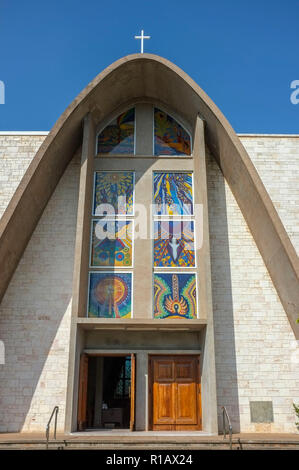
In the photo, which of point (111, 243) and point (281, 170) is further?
point (281, 170)

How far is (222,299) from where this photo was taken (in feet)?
34.9

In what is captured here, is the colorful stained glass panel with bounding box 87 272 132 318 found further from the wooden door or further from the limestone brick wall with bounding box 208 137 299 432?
the limestone brick wall with bounding box 208 137 299 432

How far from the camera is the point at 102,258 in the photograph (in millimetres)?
10883

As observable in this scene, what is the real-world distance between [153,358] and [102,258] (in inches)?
105

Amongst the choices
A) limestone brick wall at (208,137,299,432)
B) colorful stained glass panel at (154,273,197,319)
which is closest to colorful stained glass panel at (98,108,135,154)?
limestone brick wall at (208,137,299,432)

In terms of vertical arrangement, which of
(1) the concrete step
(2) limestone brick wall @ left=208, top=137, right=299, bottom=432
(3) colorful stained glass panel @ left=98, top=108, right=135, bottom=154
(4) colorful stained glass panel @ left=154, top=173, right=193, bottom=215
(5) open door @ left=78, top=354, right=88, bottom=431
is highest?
(3) colorful stained glass panel @ left=98, top=108, right=135, bottom=154

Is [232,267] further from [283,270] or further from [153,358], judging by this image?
[153,358]

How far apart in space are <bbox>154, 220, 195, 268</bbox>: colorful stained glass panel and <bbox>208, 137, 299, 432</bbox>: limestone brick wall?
601 mm

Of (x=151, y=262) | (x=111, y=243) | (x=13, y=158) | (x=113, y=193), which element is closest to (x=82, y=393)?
(x=151, y=262)

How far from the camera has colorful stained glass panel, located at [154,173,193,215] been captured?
447 inches

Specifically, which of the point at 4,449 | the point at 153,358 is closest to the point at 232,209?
the point at 153,358

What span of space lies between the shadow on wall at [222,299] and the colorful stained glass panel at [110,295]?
209 centimetres

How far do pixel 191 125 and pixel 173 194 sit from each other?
2.15m

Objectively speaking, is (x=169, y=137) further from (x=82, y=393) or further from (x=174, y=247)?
(x=82, y=393)
